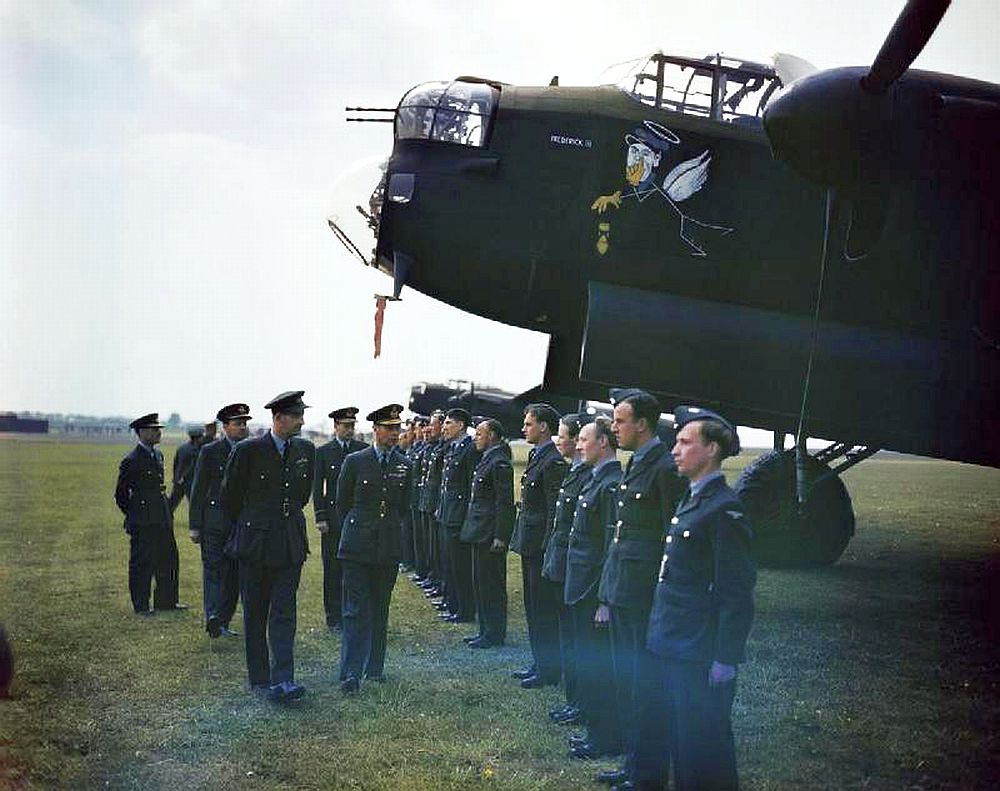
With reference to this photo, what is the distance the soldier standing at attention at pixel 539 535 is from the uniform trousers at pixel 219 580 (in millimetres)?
3117

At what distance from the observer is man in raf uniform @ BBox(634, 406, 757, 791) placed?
4.42 metres

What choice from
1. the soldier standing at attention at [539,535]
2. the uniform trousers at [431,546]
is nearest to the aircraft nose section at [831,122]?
the soldier standing at attention at [539,535]

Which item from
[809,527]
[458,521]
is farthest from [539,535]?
[809,527]

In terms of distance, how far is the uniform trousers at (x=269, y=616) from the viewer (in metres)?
7.21

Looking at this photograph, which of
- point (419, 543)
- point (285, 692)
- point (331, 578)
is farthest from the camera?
point (419, 543)

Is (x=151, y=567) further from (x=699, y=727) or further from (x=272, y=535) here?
(x=699, y=727)

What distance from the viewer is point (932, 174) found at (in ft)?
24.8

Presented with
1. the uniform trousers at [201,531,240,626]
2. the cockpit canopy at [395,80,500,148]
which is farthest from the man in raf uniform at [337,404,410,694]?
the cockpit canopy at [395,80,500,148]

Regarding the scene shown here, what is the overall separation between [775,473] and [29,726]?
866 centimetres

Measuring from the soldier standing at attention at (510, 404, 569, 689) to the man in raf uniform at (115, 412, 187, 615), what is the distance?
4.78m

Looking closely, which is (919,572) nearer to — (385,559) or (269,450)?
(385,559)

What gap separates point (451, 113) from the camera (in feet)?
30.0

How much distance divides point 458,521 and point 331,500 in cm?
147

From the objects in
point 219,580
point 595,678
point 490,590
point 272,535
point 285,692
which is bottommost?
point 285,692
